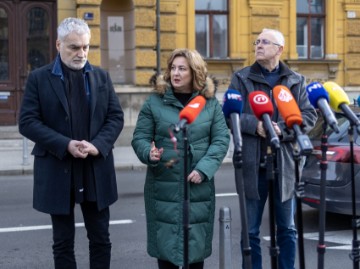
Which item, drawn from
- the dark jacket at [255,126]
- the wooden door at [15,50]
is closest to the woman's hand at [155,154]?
the dark jacket at [255,126]

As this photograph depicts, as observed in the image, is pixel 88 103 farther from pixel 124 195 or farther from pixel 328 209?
pixel 124 195

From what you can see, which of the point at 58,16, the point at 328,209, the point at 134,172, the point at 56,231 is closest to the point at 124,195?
the point at 134,172

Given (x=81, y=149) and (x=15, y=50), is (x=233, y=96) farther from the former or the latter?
(x=15, y=50)

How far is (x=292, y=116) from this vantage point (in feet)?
11.9

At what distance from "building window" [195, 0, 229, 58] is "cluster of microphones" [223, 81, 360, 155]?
14.8 metres

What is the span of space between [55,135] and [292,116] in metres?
1.64

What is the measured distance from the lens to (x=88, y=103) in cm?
462

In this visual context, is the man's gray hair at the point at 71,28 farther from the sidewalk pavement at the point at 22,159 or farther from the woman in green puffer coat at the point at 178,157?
the sidewalk pavement at the point at 22,159

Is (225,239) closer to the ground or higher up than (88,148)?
closer to the ground

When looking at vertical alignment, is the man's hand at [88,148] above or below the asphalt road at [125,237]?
above

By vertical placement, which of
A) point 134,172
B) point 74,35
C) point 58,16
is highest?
point 58,16

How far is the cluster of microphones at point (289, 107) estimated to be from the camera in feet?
11.8

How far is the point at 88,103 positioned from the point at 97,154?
35cm

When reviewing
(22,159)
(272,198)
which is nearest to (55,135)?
(272,198)
